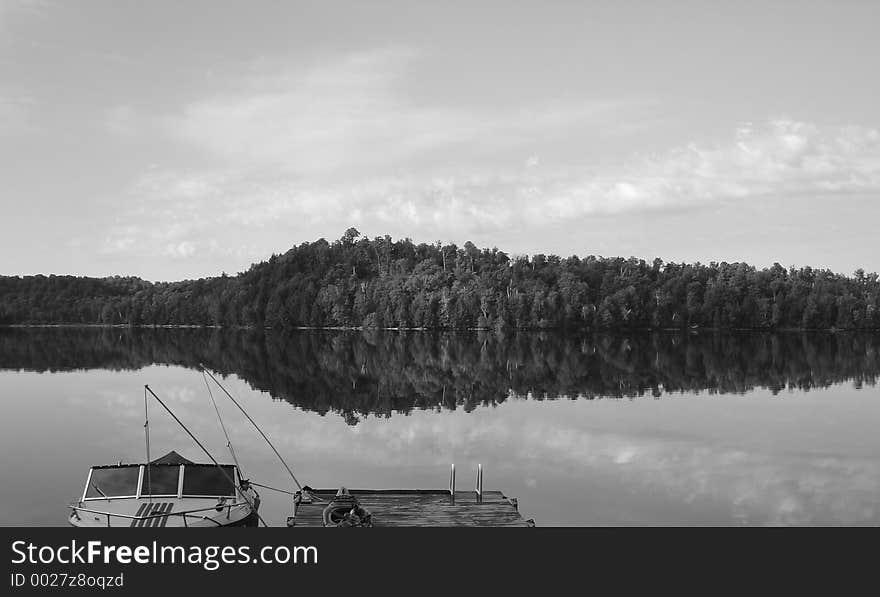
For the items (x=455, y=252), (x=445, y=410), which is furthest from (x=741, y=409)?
(x=455, y=252)

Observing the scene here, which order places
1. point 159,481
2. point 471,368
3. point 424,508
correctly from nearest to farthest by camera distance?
point 159,481 → point 424,508 → point 471,368

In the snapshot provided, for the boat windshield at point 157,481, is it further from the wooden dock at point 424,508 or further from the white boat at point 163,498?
the wooden dock at point 424,508

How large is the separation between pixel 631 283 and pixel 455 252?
141ft

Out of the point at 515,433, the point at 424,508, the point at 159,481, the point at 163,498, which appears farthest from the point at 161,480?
the point at 515,433

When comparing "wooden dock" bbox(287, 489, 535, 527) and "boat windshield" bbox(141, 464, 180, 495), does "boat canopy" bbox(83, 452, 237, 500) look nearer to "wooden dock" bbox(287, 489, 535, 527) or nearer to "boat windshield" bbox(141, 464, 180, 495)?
"boat windshield" bbox(141, 464, 180, 495)

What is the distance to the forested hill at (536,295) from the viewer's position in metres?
164

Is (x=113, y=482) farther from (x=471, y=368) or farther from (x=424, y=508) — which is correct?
(x=471, y=368)

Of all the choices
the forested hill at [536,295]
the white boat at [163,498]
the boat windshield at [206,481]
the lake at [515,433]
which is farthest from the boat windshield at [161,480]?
the forested hill at [536,295]

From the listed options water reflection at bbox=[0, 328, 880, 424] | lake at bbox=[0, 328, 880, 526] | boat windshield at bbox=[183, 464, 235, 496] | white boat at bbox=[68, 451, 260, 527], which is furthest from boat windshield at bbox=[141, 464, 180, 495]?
water reflection at bbox=[0, 328, 880, 424]

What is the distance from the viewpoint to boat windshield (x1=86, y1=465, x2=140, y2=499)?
61.7 ft

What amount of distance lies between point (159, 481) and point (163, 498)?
54 cm

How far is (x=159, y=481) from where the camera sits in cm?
1895
